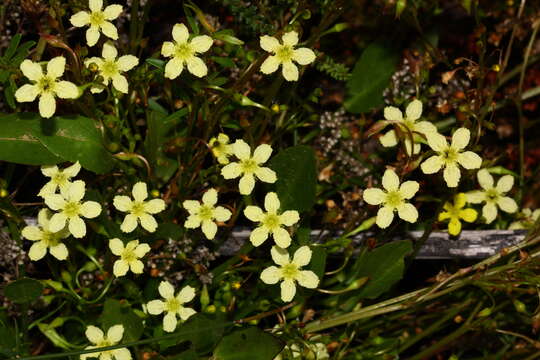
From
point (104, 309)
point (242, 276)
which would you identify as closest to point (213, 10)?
point (242, 276)

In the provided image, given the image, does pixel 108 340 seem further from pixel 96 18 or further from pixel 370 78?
pixel 370 78

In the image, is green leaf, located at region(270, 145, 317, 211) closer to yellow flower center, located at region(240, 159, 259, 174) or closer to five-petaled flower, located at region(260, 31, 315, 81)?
yellow flower center, located at region(240, 159, 259, 174)

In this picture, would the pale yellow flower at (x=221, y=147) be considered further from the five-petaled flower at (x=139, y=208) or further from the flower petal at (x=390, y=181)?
the flower petal at (x=390, y=181)

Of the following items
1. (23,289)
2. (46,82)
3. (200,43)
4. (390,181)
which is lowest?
(23,289)

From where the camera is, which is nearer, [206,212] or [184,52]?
Result: [184,52]

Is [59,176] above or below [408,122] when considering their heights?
below

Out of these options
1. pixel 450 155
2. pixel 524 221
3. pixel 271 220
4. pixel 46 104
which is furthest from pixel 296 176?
pixel 524 221

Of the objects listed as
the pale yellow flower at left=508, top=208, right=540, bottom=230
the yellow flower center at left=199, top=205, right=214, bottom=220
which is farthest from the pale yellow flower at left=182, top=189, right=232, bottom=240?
the pale yellow flower at left=508, top=208, right=540, bottom=230
